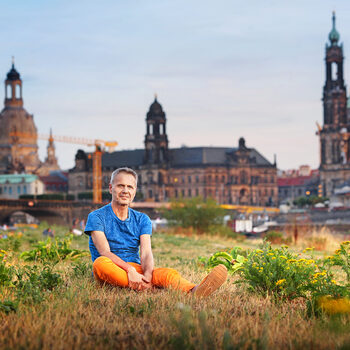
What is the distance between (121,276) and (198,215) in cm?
3380

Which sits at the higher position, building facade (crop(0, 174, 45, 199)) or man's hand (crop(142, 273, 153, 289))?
building facade (crop(0, 174, 45, 199))

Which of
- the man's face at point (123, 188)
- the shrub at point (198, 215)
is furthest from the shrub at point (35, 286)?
the shrub at point (198, 215)

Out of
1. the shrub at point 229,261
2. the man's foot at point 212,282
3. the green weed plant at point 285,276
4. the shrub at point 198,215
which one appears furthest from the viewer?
the shrub at point 198,215

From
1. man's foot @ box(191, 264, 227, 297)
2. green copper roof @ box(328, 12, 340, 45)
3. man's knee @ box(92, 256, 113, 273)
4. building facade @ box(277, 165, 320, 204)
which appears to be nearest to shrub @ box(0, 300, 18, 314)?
man's knee @ box(92, 256, 113, 273)

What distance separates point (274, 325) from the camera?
6359 mm

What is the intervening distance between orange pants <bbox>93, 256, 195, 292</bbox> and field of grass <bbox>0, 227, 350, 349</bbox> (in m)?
0.11

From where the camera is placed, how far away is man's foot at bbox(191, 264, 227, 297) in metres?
7.43

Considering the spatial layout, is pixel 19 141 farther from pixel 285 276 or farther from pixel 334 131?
pixel 285 276

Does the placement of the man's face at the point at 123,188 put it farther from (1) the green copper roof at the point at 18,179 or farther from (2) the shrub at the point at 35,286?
(1) the green copper roof at the point at 18,179

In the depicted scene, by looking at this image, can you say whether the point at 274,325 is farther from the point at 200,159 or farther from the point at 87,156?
the point at 87,156

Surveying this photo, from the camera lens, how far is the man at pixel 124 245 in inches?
319

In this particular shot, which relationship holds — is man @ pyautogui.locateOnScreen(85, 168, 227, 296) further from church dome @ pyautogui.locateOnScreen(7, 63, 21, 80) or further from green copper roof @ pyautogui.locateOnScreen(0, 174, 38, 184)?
church dome @ pyautogui.locateOnScreen(7, 63, 21, 80)

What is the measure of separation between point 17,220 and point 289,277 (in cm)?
11687

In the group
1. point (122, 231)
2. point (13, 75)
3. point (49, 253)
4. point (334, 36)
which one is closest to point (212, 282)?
point (122, 231)
